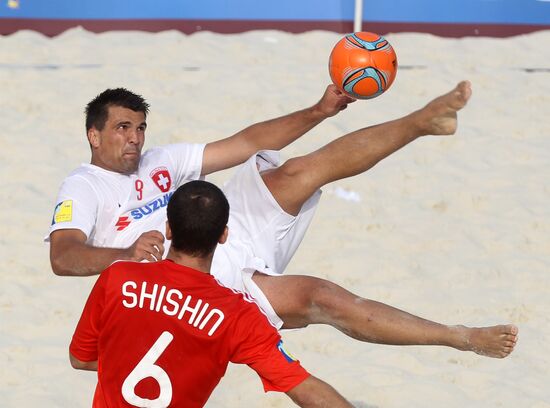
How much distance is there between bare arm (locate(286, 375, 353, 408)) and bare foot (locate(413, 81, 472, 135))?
1.32 metres

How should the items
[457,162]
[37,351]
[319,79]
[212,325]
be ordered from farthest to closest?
[319,79] < [457,162] < [37,351] < [212,325]

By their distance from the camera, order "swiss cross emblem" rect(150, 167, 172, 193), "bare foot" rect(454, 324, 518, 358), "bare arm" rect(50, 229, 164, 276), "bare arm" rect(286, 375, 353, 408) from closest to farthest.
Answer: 1. "bare arm" rect(286, 375, 353, 408)
2. "bare foot" rect(454, 324, 518, 358)
3. "bare arm" rect(50, 229, 164, 276)
4. "swiss cross emblem" rect(150, 167, 172, 193)

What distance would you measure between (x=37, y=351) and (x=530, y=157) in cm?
395

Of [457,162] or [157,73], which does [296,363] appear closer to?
[457,162]

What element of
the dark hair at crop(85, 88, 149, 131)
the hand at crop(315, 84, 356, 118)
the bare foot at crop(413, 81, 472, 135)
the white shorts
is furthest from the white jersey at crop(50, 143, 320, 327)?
the bare foot at crop(413, 81, 472, 135)

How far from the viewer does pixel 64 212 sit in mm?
4336

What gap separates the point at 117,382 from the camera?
3279 mm

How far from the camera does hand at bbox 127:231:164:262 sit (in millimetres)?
3588

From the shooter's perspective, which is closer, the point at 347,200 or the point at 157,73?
the point at 347,200

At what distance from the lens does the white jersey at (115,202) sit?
4379mm

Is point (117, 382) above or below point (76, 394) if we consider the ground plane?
above

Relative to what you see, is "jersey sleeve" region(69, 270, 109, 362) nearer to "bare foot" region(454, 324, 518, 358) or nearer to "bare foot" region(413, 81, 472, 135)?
"bare foot" region(454, 324, 518, 358)

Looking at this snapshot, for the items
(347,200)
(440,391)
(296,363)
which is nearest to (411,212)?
(347,200)

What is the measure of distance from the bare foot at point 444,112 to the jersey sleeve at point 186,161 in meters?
1.23
